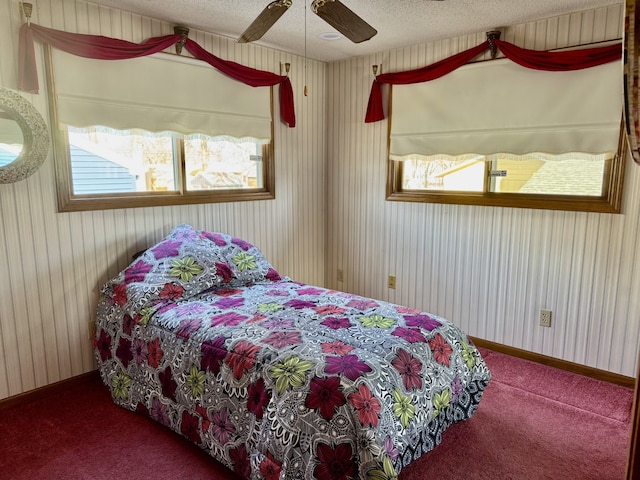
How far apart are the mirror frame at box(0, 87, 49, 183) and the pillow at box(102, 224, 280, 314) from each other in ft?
2.56

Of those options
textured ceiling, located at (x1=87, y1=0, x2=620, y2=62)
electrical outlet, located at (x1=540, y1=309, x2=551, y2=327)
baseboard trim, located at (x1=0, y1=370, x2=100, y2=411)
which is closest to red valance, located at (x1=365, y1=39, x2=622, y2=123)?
textured ceiling, located at (x1=87, y1=0, x2=620, y2=62)

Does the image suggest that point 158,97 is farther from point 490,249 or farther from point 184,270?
point 490,249

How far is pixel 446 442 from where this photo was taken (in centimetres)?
227

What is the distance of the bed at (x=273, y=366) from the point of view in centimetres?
167

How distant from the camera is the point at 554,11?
9.11 feet

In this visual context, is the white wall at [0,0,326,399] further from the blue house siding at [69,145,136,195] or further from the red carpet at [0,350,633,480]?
the red carpet at [0,350,633,480]

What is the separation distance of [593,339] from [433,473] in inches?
65.1

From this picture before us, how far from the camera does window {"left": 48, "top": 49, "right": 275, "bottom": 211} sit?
2646 mm

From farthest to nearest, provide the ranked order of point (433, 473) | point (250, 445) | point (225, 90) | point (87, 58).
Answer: point (225, 90), point (87, 58), point (433, 473), point (250, 445)

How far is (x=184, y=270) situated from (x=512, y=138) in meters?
2.40

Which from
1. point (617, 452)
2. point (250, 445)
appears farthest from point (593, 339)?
point (250, 445)

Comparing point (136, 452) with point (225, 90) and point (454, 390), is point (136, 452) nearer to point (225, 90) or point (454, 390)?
point (454, 390)

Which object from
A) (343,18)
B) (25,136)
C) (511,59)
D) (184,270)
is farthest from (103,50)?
(511,59)

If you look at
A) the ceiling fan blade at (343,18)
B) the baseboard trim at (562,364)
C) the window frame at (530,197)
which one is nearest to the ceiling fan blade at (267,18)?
the ceiling fan blade at (343,18)
